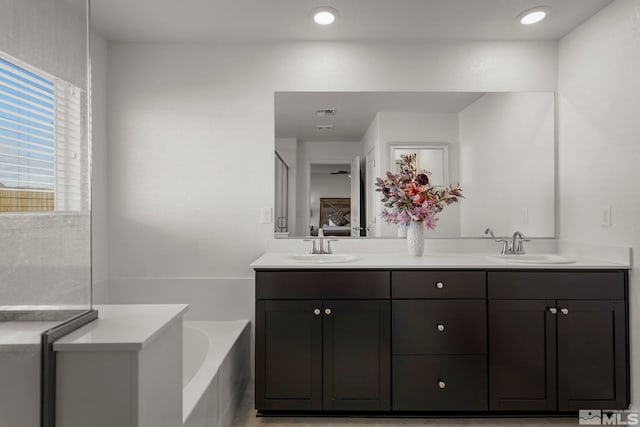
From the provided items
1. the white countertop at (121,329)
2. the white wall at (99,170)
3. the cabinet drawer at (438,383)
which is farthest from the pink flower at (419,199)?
the white wall at (99,170)

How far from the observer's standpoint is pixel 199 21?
2.31 metres

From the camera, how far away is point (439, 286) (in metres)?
2.02

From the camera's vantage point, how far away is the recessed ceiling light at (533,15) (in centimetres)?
218

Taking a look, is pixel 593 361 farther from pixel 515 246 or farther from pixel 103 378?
pixel 103 378

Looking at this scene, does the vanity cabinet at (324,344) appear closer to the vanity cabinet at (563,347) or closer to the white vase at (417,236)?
the white vase at (417,236)

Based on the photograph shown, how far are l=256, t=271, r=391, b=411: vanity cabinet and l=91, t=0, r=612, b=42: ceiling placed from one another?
1577 millimetres

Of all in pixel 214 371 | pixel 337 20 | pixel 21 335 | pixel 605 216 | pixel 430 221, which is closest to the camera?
pixel 21 335

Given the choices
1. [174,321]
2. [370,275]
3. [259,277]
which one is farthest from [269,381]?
[174,321]

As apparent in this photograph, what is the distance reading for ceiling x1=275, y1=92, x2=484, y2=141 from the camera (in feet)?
8.46

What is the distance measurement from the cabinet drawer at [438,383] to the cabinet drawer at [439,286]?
1.12ft

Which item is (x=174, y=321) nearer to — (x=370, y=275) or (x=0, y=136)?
(x=0, y=136)

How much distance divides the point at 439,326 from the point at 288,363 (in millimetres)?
855

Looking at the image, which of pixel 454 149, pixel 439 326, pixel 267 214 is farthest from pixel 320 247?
pixel 454 149

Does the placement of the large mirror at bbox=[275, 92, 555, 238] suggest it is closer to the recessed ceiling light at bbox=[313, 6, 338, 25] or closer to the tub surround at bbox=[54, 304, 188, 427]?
the recessed ceiling light at bbox=[313, 6, 338, 25]
